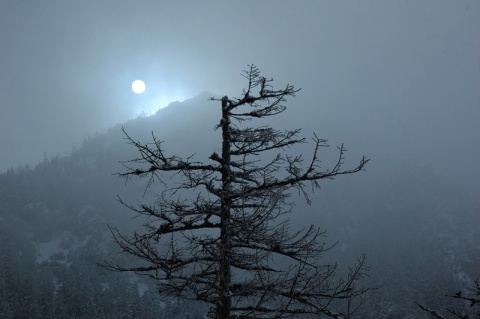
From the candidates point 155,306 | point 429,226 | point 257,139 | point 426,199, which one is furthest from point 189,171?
point 426,199

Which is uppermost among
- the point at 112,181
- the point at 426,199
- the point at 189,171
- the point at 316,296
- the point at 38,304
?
the point at 112,181

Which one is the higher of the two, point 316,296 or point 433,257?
point 433,257

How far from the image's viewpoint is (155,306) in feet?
212

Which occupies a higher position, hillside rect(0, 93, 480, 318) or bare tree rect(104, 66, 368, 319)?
hillside rect(0, 93, 480, 318)

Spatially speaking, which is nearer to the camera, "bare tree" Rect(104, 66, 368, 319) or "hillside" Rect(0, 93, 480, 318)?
"bare tree" Rect(104, 66, 368, 319)

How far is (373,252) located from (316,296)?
12608 cm

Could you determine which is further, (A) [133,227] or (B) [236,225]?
(A) [133,227]

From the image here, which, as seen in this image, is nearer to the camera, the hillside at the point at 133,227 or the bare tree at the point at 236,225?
the bare tree at the point at 236,225

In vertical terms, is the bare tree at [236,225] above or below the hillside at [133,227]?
below

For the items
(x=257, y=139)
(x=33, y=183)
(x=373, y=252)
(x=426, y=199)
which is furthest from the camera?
(x=33, y=183)

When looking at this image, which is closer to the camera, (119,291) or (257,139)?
(257,139)

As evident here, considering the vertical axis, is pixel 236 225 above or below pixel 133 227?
below

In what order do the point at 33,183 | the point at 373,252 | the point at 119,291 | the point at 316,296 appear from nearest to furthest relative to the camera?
the point at 316,296
the point at 119,291
the point at 373,252
the point at 33,183

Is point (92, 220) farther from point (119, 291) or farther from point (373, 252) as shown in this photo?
point (373, 252)
